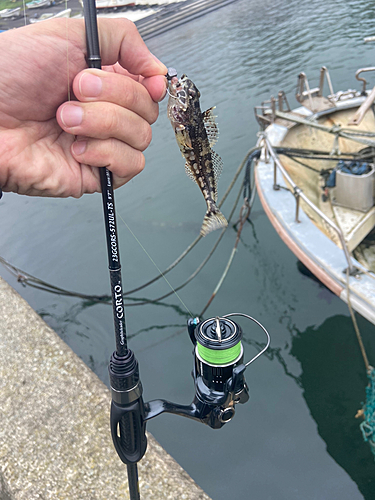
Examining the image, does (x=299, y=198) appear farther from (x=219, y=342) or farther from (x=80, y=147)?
(x=80, y=147)

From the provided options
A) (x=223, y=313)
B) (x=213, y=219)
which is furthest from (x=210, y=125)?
(x=223, y=313)

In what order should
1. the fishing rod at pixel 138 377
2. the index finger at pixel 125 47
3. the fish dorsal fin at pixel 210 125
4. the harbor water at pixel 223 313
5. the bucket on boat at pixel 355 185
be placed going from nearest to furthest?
the index finger at pixel 125 47, the fishing rod at pixel 138 377, the fish dorsal fin at pixel 210 125, the harbor water at pixel 223 313, the bucket on boat at pixel 355 185

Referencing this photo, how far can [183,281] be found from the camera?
7.82 metres

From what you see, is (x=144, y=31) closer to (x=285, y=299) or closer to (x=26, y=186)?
(x=285, y=299)

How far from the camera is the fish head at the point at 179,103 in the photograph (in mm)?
1947

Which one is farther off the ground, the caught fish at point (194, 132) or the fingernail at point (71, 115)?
the fingernail at point (71, 115)

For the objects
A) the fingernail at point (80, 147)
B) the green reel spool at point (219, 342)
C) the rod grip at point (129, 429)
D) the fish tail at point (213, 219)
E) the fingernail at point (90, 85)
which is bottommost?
the rod grip at point (129, 429)

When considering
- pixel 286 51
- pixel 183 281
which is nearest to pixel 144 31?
pixel 286 51

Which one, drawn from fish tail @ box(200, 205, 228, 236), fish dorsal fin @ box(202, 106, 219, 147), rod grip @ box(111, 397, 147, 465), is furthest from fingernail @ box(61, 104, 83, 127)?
rod grip @ box(111, 397, 147, 465)

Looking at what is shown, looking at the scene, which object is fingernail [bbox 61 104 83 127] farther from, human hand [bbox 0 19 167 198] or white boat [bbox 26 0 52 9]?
white boat [bbox 26 0 52 9]

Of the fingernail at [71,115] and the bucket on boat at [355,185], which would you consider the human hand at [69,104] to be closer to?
the fingernail at [71,115]

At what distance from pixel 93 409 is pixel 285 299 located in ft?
14.0

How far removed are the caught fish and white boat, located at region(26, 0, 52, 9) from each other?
2.01ft

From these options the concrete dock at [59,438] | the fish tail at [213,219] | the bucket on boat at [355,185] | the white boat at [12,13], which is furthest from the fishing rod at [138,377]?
the bucket on boat at [355,185]
